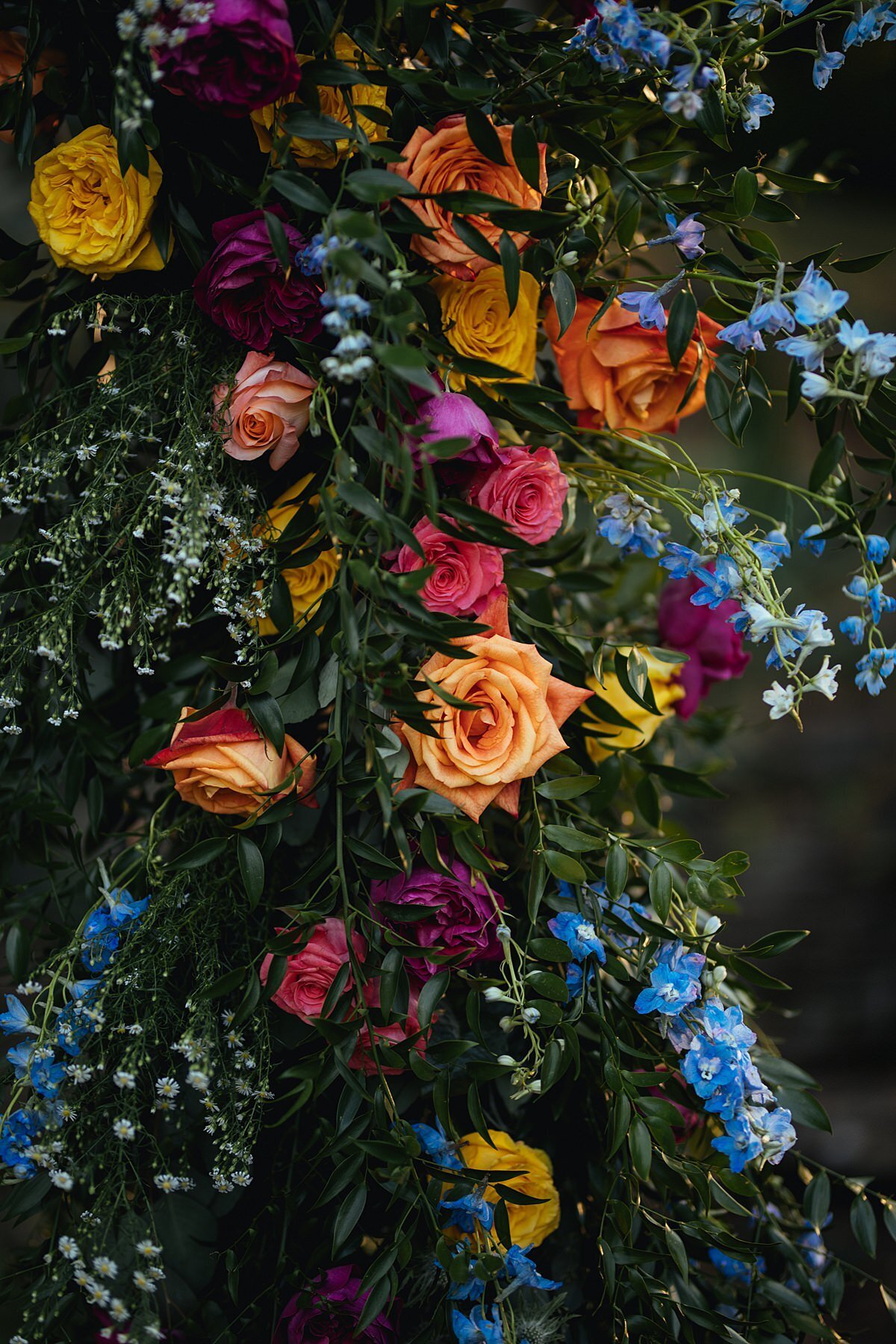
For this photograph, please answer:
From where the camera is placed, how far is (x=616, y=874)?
56cm

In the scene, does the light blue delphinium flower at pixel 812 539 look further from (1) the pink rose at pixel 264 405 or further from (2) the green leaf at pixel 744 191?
(1) the pink rose at pixel 264 405

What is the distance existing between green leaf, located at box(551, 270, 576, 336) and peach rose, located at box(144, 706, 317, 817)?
0.31 meters

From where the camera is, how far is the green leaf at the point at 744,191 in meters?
0.51

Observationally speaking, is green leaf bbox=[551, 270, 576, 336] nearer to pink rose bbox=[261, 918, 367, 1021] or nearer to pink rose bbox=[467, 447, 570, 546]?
pink rose bbox=[467, 447, 570, 546]

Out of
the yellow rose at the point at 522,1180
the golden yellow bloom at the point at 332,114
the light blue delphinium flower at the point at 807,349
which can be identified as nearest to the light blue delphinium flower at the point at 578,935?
the yellow rose at the point at 522,1180

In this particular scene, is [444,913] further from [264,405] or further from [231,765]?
[264,405]

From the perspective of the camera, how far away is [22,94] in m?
0.55

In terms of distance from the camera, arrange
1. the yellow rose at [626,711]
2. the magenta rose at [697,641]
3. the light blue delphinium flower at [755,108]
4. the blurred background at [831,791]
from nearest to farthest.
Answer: the light blue delphinium flower at [755,108] → the yellow rose at [626,711] → the magenta rose at [697,641] → the blurred background at [831,791]

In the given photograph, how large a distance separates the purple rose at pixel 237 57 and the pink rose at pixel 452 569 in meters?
0.24

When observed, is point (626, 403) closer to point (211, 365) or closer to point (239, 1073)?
point (211, 365)

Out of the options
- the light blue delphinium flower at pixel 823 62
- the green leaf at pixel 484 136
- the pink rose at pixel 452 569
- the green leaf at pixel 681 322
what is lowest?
the pink rose at pixel 452 569

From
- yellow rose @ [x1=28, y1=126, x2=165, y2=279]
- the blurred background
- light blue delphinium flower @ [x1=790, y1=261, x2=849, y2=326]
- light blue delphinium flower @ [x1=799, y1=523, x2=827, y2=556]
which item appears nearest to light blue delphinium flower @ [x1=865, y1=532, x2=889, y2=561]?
light blue delphinium flower @ [x1=799, y1=523, x2=827, y2=556]

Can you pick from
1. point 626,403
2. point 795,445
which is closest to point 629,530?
point 626,403

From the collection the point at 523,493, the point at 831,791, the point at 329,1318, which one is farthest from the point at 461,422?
the point at 831,791
